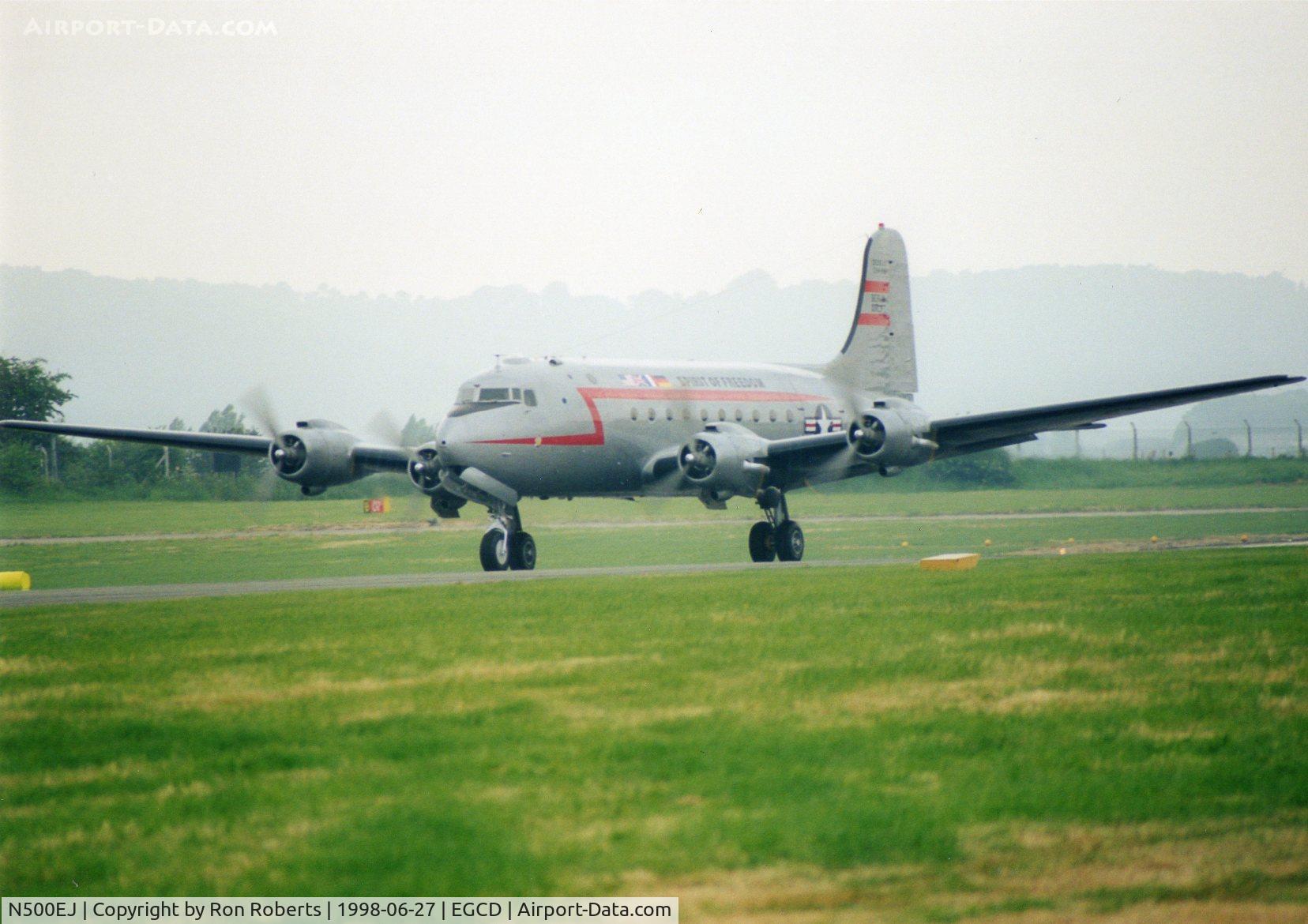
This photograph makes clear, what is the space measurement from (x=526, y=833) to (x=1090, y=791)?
3.48 m

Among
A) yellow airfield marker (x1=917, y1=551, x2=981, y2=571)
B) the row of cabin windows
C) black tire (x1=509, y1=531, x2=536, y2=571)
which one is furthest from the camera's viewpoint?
the row of cabin windows

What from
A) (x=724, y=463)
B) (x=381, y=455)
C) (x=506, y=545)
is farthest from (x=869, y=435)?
(x=381, y=455)

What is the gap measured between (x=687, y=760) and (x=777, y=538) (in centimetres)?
2211

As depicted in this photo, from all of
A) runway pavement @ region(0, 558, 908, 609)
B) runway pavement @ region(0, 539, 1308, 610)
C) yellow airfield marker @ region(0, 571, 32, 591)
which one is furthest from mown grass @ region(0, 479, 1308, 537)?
yellow airfield marker @ region(0, 571, 32, 591)

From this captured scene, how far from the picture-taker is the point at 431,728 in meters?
10.8

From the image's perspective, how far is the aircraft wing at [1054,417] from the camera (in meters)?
25.0

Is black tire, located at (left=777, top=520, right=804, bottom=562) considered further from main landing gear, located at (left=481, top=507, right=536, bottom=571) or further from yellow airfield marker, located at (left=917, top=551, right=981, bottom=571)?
yellow airfield marker, located at (left=917, top=551, right=981, bottom=571)

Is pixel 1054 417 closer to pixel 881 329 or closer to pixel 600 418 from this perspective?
pixel 600 418

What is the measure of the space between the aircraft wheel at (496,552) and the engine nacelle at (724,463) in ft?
12.9

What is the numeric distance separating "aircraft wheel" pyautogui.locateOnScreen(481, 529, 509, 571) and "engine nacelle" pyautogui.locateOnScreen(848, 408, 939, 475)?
7040mm

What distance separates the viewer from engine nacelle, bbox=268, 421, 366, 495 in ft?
98.1

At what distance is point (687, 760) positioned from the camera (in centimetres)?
979

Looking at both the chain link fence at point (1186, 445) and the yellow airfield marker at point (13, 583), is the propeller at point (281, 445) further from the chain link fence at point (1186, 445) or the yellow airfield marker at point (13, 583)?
the chain link fence at point (1186, 445)

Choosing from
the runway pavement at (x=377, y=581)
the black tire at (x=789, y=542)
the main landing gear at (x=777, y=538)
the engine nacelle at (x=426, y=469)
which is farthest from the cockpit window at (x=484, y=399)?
the black tire at (x=789, y=542)
